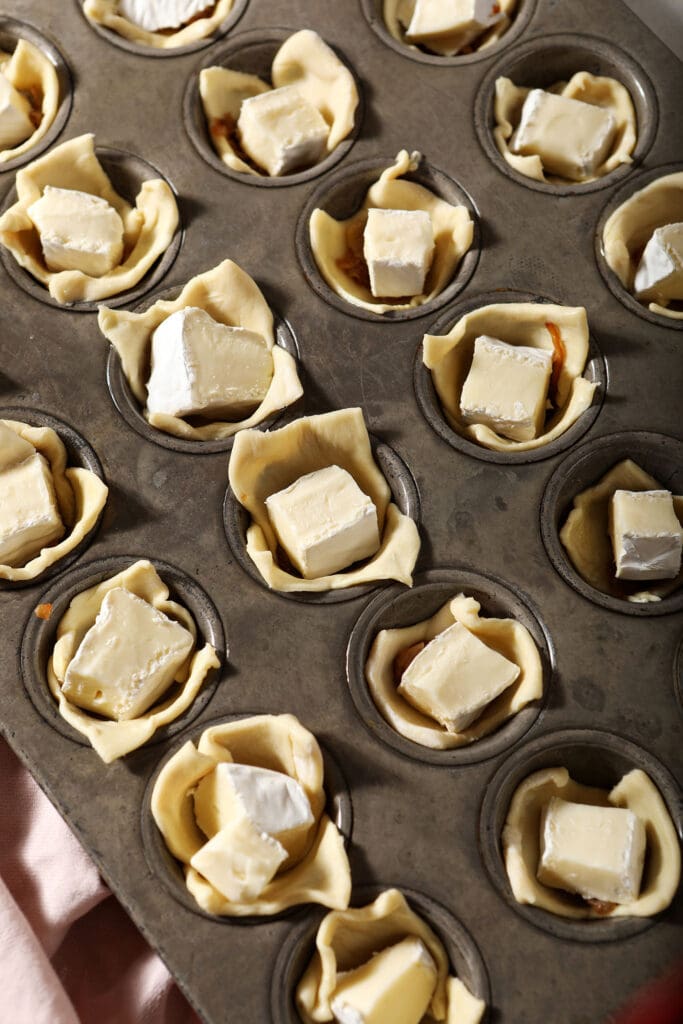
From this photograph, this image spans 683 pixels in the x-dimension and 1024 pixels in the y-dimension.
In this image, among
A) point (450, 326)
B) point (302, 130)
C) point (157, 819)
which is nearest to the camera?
point (157, 819)

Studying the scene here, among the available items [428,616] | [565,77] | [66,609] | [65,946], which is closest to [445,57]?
[565,77]

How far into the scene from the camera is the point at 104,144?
3.12m

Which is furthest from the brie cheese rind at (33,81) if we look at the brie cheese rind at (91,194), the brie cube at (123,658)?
the brie cube at (123,658)

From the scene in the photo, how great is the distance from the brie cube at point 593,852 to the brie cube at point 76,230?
1.95 m

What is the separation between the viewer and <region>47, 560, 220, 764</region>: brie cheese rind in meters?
2.46

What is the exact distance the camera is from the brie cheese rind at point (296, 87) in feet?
10.2

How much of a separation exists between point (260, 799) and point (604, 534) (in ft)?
3.94

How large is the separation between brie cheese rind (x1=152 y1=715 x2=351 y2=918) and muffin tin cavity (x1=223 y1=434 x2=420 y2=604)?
0.33 metres

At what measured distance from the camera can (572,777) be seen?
2588mm

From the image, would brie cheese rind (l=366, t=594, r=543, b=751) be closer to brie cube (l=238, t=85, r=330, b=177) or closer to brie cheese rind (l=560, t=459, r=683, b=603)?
brie cheese rind (l=560, t=459, r=683, b=603)

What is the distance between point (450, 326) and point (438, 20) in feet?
3.49

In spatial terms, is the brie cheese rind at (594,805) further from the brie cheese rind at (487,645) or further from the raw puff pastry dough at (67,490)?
the raw puff pastry dough at (67,490)

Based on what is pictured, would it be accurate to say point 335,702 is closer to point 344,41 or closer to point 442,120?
point 442,120

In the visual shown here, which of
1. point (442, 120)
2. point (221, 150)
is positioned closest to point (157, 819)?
point (221, 150)
